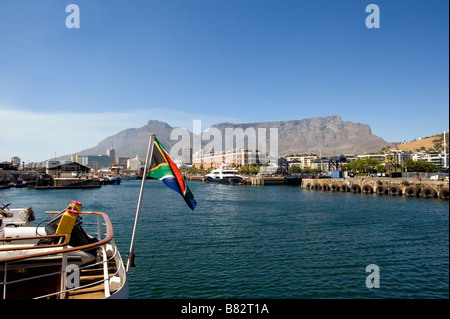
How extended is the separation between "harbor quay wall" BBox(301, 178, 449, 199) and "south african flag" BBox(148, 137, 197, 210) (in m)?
57.6

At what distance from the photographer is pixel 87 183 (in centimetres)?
10119

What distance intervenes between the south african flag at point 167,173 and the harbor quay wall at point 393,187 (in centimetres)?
5758

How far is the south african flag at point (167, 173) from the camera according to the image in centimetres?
792

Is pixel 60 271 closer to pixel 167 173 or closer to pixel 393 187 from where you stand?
pixel 167 173

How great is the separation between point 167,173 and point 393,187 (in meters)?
64.8

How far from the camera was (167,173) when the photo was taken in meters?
8.05

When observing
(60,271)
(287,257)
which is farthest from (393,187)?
(60,271)

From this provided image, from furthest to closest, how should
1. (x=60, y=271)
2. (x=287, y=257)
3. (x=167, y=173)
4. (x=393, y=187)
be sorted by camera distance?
(x=393, y=187) < (x=287, y=257) < (x=167, y=173) < (x=60, y=271)

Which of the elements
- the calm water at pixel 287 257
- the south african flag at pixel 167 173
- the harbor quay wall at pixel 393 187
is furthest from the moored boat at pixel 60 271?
the harbor quay wall at pixel 393 187

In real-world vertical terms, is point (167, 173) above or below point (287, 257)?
above

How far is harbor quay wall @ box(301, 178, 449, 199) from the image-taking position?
5384 centimetres

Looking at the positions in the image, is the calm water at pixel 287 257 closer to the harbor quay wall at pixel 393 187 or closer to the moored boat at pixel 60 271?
the moored boat at pixel 60 271

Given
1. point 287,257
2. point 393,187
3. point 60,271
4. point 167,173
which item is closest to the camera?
point 60,271

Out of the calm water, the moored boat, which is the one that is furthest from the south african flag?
the calm water
